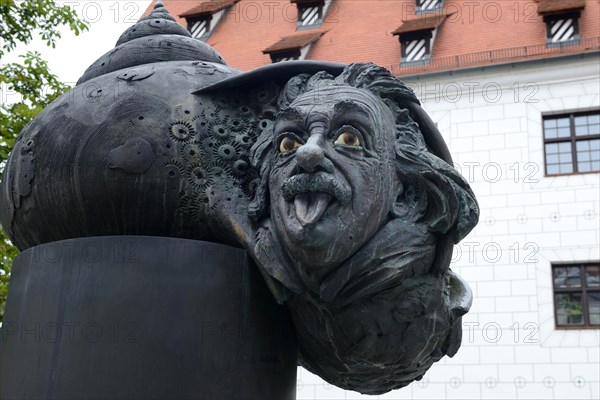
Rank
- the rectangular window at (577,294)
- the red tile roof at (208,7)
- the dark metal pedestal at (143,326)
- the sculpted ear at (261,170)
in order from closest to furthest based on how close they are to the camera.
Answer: the dark metal pedestal at (143,326)
the sculpted ear at (261,170)
the rectangular window at (577,294)
the red tile roof at (208,7)

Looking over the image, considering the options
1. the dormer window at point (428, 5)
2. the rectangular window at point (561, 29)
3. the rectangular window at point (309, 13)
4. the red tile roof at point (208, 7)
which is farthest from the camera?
the red tile roof at point (208, 7)

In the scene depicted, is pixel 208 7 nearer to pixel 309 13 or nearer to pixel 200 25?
pixel 200 25

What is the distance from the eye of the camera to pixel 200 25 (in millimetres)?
22734

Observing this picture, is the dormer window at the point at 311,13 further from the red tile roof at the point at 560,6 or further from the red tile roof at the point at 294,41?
the red tile roof at the point at 560,6

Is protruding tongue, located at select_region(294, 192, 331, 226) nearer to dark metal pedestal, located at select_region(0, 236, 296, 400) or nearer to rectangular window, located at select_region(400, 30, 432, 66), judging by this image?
dark metal pedestal, located at select_region(0, 236, 296, 400)

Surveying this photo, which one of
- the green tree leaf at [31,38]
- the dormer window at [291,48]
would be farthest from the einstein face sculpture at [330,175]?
the dormer window at [291,48]

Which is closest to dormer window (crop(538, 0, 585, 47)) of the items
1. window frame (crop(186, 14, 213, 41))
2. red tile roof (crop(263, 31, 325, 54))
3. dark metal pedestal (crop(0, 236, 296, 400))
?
red tile roof (crop(263, 31, 325, 54))

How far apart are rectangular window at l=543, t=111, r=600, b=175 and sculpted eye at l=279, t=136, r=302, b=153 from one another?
14.4 m

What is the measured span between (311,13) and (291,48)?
2738 millimetres

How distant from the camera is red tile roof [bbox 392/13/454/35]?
18047 mm

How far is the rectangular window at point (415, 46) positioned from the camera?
708 inches

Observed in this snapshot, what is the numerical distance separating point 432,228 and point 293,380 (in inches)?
28.8

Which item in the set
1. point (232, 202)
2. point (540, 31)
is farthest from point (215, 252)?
point (540, 31)

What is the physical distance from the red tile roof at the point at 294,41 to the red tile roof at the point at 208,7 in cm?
369
